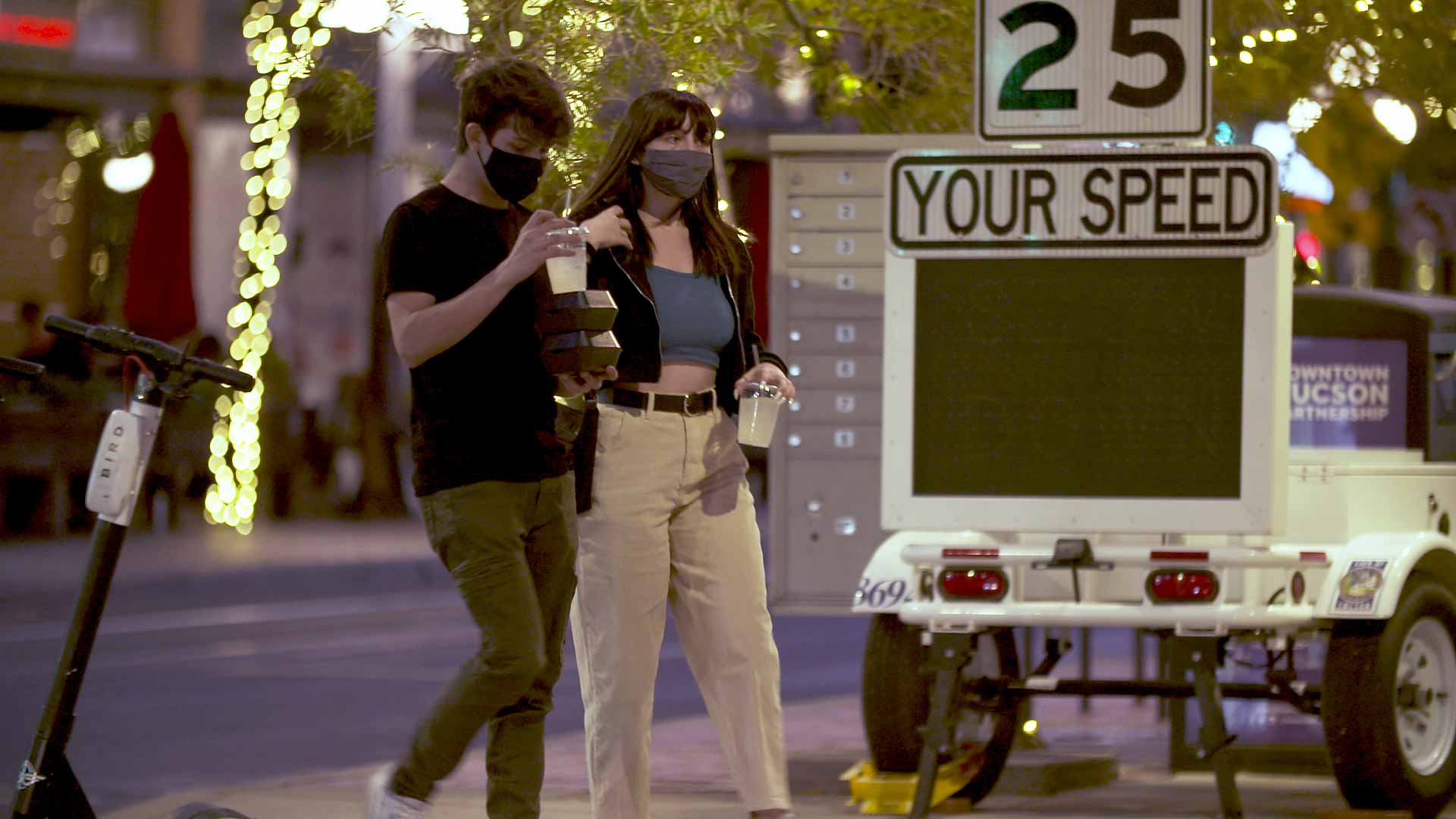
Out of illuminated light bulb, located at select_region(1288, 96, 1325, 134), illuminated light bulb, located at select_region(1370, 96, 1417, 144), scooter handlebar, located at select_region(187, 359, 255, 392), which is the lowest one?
scooter handlebar, located at select_region(187, 359, 255, 392)

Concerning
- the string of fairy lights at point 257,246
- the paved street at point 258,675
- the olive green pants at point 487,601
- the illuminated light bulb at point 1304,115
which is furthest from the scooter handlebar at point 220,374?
the illuminated light bulb at point 1304,115

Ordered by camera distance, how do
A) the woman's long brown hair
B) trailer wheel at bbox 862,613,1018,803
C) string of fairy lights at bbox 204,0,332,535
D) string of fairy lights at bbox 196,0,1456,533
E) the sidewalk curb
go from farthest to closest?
1. string of fairy lights at bbox 204,0,332,535
2. the sidewalk curb
3. string of fairy lights at bbox 196,0,1456,533
4. trailer wheel at bbox 862,613,1018,803
5. the woman's long brown hair

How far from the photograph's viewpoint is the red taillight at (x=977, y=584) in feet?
24.9

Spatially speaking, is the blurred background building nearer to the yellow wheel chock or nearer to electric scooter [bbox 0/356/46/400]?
the yellow wheel chock

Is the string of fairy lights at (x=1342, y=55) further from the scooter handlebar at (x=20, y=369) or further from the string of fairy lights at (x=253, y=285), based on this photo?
the string of fairy lights at (x=253, y=285)

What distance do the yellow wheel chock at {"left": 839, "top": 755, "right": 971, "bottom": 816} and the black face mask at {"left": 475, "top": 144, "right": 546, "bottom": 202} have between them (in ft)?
9.74

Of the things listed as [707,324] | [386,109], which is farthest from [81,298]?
[707,324]

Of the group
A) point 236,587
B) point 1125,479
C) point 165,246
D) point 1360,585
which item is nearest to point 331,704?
point 1125,479

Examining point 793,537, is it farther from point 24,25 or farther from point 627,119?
point 24,25

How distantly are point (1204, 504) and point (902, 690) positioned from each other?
1.30 metres

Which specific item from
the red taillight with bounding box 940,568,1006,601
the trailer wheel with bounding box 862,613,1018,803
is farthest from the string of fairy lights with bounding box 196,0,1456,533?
the red taillight with bounding box 940,568,1006,601

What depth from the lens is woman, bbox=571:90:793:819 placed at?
554cm

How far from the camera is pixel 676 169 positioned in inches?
221

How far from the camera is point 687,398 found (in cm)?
557
